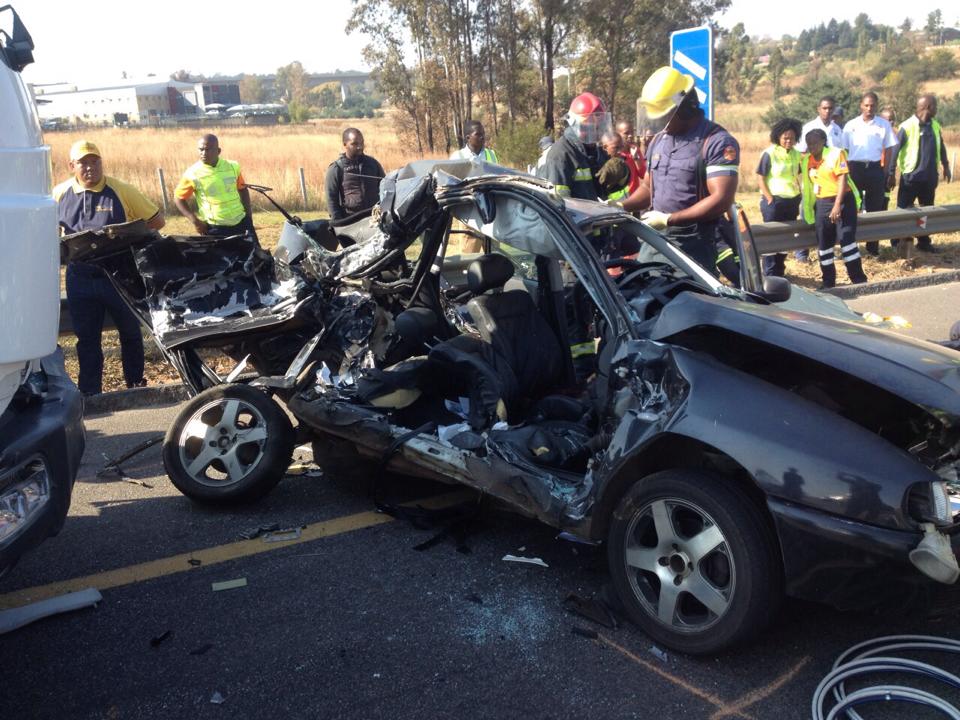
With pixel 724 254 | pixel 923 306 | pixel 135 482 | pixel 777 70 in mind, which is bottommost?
pixel 923 306

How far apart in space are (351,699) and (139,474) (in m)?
2.66

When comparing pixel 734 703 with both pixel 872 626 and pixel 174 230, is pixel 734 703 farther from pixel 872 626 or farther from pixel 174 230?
pixel 174 230

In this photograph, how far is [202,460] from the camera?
4418 millimetres

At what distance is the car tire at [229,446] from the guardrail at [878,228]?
6.59 m

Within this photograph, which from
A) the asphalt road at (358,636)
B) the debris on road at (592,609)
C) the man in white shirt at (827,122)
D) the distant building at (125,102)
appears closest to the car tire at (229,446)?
the asphalt road at (358,636)

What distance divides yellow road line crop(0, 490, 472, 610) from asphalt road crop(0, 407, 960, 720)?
0.01 m

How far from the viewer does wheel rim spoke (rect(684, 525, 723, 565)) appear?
9.52 ft

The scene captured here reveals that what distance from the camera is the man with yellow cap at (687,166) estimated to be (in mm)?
5652

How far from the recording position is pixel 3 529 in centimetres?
261

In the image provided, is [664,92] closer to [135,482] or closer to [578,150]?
[578,150]

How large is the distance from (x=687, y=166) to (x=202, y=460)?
355 centimetres

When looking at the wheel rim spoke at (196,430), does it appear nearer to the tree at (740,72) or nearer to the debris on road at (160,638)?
the debris on road at (160,638)

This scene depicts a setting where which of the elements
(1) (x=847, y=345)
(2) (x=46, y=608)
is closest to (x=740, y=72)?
(1) (x=847, y=345)

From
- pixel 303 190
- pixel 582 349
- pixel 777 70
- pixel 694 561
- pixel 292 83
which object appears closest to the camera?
pixel 694 561
